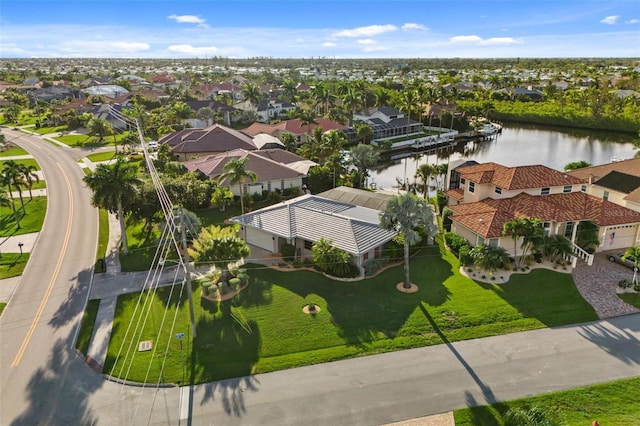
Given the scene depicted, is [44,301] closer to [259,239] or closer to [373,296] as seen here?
[259,239]

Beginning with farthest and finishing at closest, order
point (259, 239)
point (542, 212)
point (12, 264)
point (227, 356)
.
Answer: point (259, 239)
point (542, 212)
point (12, 264)
point (227, 356)

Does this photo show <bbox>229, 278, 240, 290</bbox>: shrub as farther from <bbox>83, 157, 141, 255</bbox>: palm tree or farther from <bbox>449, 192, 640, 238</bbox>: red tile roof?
<bbox>449, 192, 640, 238</bbox>: red tile roof

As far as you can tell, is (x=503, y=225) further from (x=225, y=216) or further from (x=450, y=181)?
(x=225, y=216)

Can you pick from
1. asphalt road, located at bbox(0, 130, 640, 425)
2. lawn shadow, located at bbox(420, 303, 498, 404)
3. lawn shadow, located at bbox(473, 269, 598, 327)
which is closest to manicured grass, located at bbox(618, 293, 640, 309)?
asphalt road, located at bbox(0, 130, 640, 425)

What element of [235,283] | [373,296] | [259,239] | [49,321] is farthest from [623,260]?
[49,321]

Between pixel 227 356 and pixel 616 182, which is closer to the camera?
pixel 227 356

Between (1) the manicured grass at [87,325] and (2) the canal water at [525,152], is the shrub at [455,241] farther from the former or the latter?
(1) the manicured grass at [87,325]
